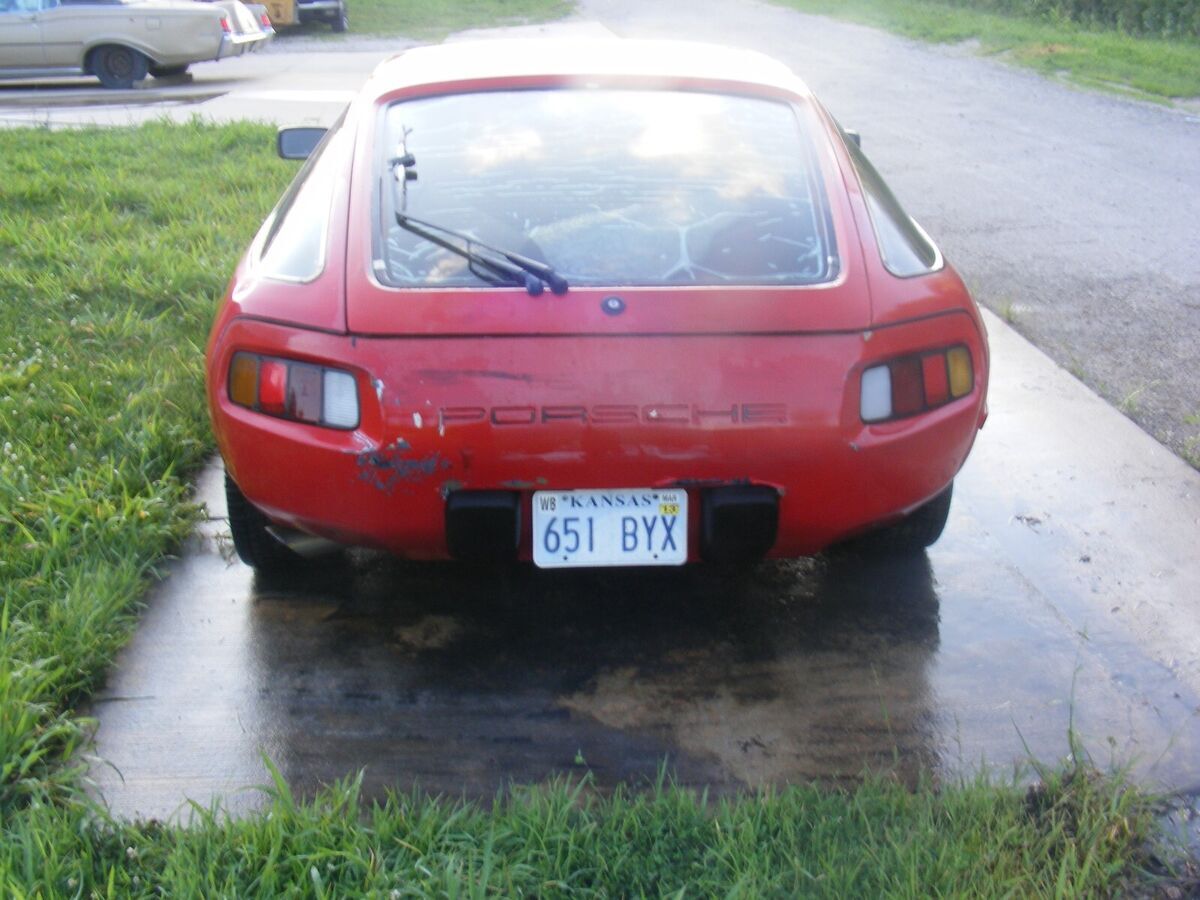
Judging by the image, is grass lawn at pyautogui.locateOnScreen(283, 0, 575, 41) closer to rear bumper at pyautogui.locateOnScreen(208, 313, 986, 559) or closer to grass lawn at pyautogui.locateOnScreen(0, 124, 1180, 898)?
grass lawn at pyautogui.locateOnScreen(0, 124, 1180, 898)

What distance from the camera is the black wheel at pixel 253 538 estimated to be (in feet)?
11.0

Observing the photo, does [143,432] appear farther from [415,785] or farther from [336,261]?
[415,785]

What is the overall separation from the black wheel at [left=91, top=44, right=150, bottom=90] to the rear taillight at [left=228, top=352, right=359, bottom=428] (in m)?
A: 13.0

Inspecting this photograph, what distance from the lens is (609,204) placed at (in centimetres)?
321

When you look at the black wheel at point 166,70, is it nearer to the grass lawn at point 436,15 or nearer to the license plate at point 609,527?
the grass lawn at point 436,15

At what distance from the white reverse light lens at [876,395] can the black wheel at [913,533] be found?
0.57 metres

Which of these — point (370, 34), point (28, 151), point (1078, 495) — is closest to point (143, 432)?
point (1078, 495)

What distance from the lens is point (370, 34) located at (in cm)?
2172

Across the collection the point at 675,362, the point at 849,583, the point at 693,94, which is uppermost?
the point at 693,94

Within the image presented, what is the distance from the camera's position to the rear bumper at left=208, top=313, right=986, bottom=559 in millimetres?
2771

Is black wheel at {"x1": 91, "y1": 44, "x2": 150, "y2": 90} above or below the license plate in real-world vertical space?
below

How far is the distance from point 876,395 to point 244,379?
143 centimetres

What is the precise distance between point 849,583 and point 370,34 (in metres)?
20.1

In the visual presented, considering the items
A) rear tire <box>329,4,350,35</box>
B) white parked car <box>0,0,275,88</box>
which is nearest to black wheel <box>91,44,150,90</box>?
white parked car <box>0,0,275,88</box>
